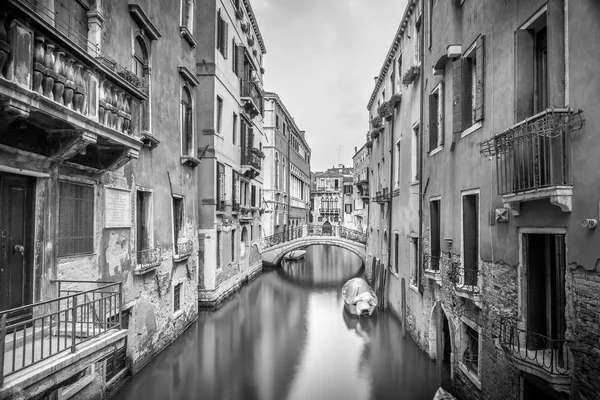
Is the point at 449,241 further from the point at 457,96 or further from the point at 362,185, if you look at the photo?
the point at 362,185

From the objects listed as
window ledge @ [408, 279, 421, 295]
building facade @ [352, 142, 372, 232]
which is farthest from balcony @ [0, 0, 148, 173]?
building facade @ [352, 142, 372, 232]

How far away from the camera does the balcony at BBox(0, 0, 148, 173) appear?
398 centimetres

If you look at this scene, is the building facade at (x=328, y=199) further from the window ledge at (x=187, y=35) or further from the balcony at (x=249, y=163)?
the window ledge at (x=187, y=35)

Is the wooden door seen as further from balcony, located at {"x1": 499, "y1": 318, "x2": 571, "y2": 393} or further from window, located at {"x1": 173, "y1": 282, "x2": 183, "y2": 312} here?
window, located at {"x1": 173, "y1": 282, "x2": 183, "y2": 312}

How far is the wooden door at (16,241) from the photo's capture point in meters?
5.02

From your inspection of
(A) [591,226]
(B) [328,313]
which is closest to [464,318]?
(A) [591,226]

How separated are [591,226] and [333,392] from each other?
244 inches

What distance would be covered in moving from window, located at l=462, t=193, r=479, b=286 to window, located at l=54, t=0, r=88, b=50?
6.40m

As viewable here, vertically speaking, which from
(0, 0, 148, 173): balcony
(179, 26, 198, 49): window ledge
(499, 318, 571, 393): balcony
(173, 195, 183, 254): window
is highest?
(179, 26, 198, 49): window ledge

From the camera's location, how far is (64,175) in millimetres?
6031

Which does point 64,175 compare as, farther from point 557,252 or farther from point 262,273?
point 262,273

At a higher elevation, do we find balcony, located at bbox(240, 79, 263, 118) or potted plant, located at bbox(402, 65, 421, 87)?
balcony, located at bbox(240, 79, 263, 118)

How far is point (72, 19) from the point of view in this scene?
20.6 ft

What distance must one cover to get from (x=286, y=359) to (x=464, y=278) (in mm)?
5349
